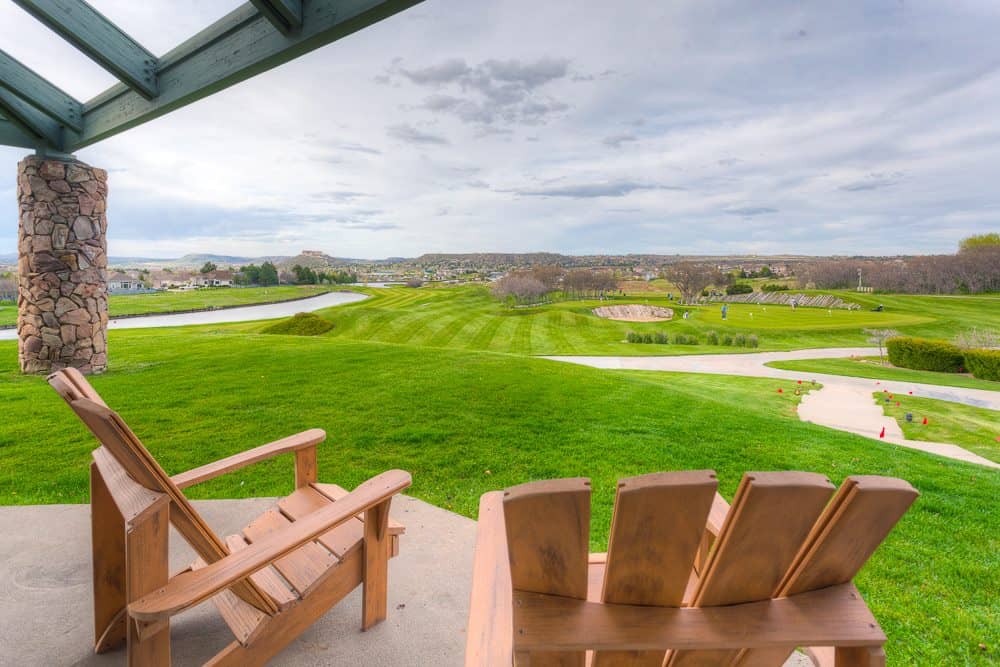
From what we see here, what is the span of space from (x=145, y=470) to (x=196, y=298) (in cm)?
3619

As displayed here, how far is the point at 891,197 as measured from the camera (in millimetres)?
73688

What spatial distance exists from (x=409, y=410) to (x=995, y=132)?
54906mm

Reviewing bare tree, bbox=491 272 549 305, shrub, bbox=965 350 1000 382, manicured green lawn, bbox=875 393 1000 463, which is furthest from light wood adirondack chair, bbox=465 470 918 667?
bare tree, bbox=491 272 549 305

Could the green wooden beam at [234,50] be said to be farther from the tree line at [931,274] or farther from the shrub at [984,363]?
the tree line at [931,274]

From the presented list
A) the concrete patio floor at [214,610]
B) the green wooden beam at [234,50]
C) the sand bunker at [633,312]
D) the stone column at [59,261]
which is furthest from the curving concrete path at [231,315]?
the sand bunker at [633,312]

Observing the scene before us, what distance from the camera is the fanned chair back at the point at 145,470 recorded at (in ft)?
4.09

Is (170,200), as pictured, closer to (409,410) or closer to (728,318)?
(409,410)

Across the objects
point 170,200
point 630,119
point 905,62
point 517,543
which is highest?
point 905,62

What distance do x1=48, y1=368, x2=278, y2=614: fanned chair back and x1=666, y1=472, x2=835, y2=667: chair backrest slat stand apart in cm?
134

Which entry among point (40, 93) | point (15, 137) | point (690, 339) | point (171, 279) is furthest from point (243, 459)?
point (171, 279)

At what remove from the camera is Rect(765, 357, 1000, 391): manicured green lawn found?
48.7 feet

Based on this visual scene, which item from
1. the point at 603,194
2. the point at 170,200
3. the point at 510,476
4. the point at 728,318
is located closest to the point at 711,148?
the point at 603,194

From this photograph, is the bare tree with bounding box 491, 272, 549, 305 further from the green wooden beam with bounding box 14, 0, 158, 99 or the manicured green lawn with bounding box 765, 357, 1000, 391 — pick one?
the green wooden beam with bounding box 14, 0, 158, 99

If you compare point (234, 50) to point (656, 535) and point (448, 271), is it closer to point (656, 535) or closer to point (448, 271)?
point (656, 535)
